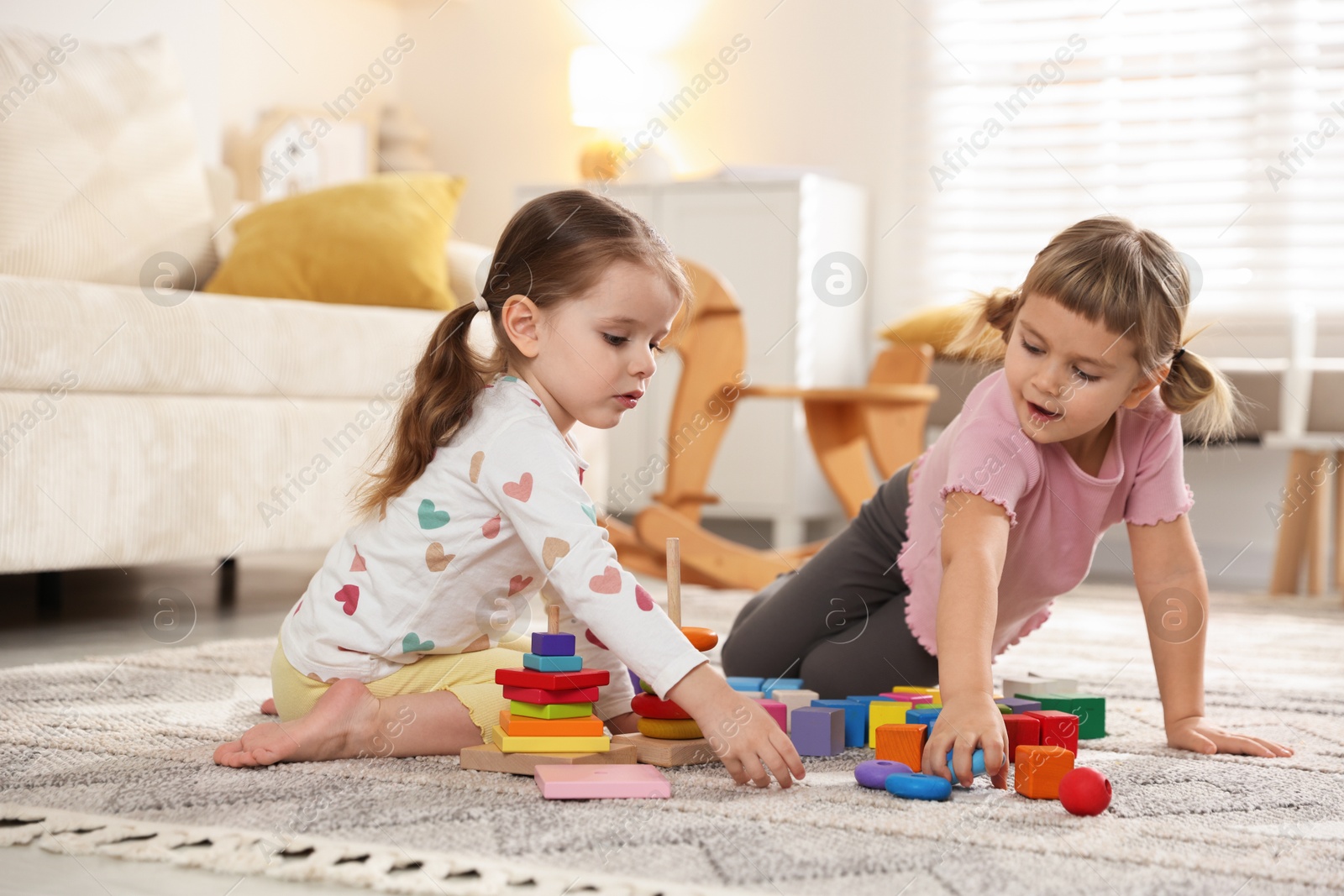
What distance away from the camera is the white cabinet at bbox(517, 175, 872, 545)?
3.09m

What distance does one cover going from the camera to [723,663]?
139cm

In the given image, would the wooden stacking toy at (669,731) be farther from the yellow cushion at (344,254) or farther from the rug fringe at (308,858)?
the yellow cushion at (344,254)

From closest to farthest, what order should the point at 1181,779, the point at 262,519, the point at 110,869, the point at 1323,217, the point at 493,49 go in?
1. the point at 110,869
2. the point at 1181,779
3. the point at 262,519
4. the point at 1323,217
5. the point at 493,49

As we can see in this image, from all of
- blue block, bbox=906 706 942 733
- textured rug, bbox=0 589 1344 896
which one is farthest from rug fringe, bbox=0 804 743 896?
blue block, bbox=906 706 942 733

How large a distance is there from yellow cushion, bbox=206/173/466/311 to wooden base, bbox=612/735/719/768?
4.10 ft

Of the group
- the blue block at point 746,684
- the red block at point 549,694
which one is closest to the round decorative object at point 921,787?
the red block at point 549,694

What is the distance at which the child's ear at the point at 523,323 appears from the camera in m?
0.99

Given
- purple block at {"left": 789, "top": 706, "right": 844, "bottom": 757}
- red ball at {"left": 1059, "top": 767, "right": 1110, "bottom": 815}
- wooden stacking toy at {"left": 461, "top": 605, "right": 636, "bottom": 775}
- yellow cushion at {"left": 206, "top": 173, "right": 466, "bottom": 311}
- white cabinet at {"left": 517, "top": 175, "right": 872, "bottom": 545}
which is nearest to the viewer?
red ball at {"left": 1059, "top": 767, "right": 1110, "bottom": 815}

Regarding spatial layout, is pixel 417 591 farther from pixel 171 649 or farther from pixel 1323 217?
pixel 1323 217

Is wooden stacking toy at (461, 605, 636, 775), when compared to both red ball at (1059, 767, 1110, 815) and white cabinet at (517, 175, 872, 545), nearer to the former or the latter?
red ball at (1059, 767, 1110, 815)

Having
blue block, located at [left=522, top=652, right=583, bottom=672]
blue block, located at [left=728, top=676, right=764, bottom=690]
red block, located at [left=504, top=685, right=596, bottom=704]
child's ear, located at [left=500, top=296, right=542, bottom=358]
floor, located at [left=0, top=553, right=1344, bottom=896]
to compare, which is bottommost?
floor, located at [left=0, top=553, right=1344, bottom=896]

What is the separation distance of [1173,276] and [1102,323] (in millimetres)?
90

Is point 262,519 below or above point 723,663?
above

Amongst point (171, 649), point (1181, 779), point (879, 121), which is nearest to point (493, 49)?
point (879, 121)
